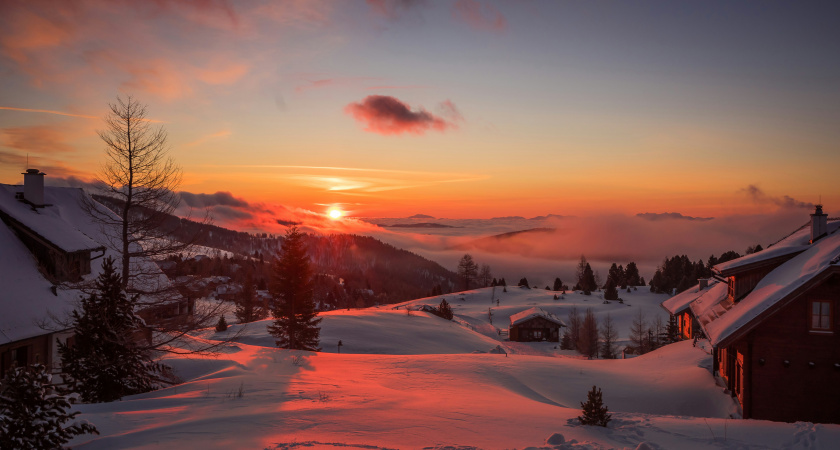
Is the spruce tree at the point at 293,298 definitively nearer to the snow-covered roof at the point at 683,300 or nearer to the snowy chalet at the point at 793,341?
the snowy chalet at the point at 793,341

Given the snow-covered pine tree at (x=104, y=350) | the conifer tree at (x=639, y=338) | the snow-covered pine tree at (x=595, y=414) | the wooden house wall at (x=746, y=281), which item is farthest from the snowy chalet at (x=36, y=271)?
the conifer tree at (x=639, y=338)

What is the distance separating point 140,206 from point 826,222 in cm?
2810

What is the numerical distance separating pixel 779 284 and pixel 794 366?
3.01m

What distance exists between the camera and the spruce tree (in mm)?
34531

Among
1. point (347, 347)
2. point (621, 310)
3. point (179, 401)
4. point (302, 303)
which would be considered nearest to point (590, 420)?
point (179, 401)

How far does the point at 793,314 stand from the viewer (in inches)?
648

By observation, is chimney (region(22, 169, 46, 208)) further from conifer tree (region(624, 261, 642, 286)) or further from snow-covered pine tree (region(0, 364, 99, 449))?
conifer tree (region(624, 261, 642, 286))

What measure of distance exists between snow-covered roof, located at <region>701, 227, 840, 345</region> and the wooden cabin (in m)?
0.03

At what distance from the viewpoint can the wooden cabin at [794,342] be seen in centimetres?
1600

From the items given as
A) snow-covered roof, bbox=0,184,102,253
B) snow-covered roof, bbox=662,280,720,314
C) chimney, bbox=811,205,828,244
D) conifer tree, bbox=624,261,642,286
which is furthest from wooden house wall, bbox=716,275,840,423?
conifer tree, bbox=624,261,642,286

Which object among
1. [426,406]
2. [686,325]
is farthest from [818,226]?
[686,325]

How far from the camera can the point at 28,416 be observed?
7.43m

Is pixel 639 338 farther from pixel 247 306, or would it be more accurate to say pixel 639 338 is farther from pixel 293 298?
pixel 247 306

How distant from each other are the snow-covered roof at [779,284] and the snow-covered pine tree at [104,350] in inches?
803
